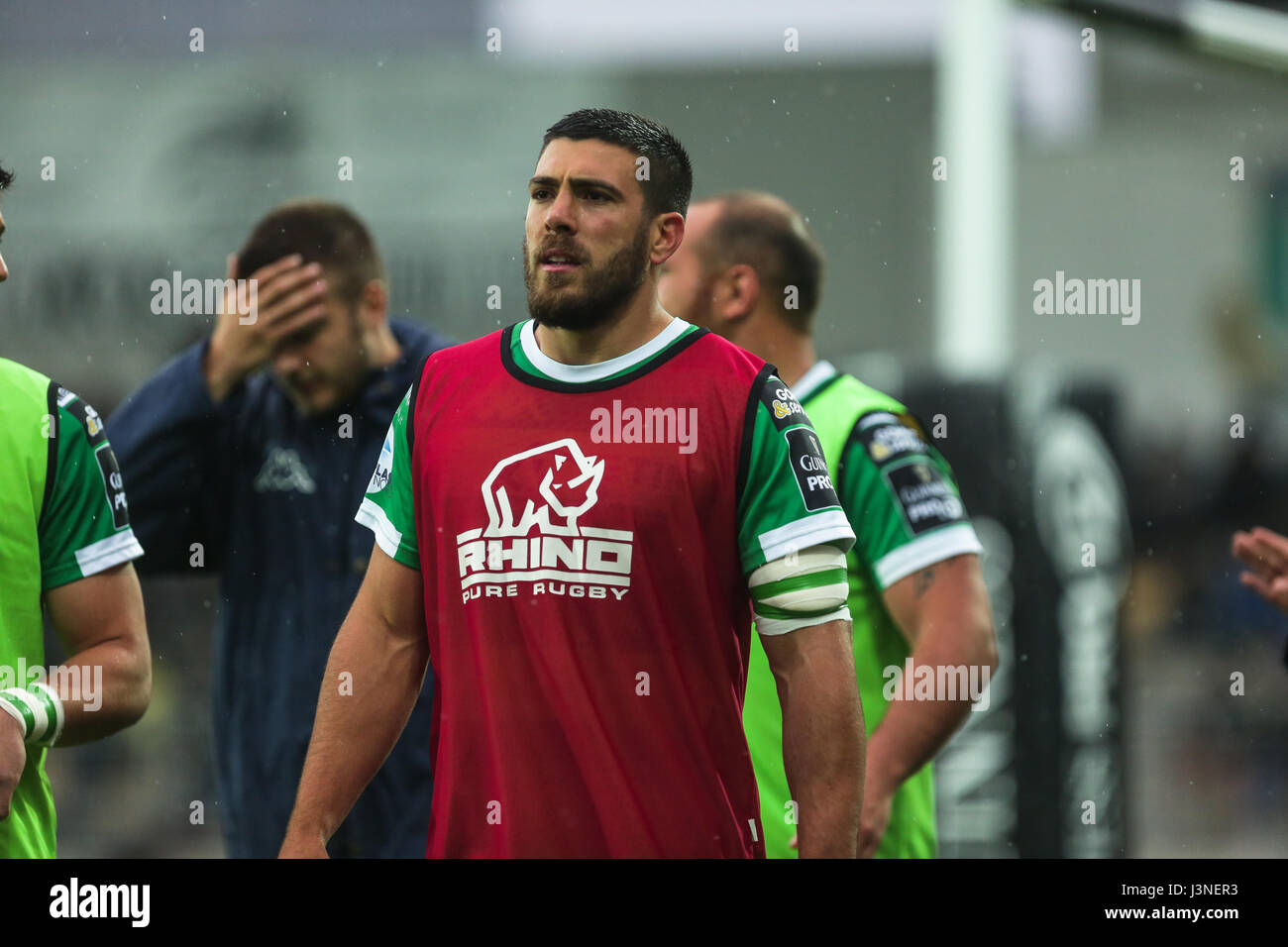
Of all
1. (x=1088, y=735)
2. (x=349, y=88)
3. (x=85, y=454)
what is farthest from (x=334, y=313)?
(x=349, y=88)

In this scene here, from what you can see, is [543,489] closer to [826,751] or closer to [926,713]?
[826,751]

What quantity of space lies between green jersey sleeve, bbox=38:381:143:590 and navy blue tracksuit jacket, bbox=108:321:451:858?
3.55 ft

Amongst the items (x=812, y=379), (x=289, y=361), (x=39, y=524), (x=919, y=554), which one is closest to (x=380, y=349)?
(x=289, y=361)

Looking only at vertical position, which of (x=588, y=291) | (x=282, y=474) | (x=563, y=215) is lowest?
(x=282, y=474)

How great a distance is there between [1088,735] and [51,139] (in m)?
13.5

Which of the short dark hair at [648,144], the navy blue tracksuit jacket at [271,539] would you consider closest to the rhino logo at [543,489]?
the short dark hair at [648,144]

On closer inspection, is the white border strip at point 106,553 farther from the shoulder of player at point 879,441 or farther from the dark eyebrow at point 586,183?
the shoulder of player at point 879,441

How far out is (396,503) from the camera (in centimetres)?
296

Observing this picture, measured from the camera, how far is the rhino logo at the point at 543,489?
279 cm

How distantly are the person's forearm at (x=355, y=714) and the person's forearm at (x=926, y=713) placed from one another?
1166 mm

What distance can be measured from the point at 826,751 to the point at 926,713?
990 millimetres

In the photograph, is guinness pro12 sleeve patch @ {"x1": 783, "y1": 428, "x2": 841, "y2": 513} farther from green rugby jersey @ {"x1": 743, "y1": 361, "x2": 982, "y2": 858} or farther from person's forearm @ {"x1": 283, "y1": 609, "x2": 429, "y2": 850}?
green rugby jersey @ {"x1": 743, "y1": 361, "x2": 982, "y2": 858}

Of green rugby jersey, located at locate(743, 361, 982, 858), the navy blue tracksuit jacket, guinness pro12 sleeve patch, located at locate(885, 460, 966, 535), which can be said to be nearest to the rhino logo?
green rugby jersey, located at locate(743, 361, 982, 858)
